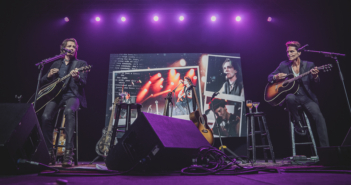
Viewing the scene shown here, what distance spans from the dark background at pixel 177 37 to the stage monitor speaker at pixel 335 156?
2561 mm

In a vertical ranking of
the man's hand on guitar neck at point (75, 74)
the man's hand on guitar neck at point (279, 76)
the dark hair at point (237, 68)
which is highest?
the dark hair at point (237, 68)

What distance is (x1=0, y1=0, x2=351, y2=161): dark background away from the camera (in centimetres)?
436

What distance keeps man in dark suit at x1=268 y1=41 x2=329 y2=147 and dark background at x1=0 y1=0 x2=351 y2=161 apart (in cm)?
129

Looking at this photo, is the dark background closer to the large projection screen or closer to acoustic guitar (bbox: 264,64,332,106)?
the large projection screen

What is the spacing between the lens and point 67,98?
9.34 feet

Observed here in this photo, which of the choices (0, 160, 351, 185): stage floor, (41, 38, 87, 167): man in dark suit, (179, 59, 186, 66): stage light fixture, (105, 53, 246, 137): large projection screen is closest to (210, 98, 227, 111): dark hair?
(105, 53, 246, 137): large projection screen

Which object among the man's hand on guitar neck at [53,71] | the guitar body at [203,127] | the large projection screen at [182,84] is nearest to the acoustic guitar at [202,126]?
the guitar body at [203,127]

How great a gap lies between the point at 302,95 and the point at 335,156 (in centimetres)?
160

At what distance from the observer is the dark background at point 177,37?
4.36m

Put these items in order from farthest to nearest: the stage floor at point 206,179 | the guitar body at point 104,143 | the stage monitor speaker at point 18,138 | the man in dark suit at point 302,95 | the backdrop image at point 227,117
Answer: the backdrop image at point 227,117
the guitar body at point 104,143
the man in dark suit at point 302,95
the stage monitor speaker at point 18,138
the stage floor at point 206,179

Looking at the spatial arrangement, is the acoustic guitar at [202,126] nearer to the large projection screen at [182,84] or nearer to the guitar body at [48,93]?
the large projection screen at [182,84]

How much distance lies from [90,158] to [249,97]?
353cm

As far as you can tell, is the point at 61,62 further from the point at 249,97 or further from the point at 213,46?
the point at 249,97

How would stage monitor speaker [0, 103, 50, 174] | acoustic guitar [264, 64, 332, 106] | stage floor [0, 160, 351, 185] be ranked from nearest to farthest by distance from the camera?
stage floor [0, 160, 351, 185] → stage monitor speaker [0, 103, 50, 174] → acoustic guitar [264, 64, 332, 106]
